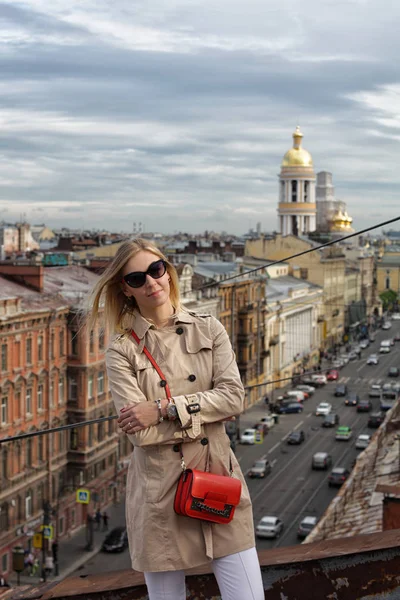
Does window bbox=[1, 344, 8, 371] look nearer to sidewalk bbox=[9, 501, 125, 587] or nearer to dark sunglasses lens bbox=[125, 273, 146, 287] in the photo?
sidewalk bbox=[9, 501, 125, 587]

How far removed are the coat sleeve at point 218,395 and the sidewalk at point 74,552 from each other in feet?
76.5

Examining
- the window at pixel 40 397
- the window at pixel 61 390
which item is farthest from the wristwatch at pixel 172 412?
the window at pixel 61 390

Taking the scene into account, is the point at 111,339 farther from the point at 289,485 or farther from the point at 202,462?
the point at 289,485

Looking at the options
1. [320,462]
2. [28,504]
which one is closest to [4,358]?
[28,504]

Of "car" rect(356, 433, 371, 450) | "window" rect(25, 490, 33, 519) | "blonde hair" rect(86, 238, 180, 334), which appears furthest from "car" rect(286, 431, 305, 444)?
"blonde hair" rect(86, 238, 180, 334)

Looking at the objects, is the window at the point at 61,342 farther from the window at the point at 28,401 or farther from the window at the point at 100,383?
the window at the point at 28,401

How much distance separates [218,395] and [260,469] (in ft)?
111

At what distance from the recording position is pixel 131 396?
11.8 ft

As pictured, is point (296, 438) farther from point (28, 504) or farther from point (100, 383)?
point (28, 504)

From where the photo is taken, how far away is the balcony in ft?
14.1

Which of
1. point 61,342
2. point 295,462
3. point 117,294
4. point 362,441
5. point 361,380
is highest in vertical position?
point 117,294

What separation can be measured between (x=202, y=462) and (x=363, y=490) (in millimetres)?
12768

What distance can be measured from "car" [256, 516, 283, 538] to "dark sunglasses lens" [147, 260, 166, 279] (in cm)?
2546

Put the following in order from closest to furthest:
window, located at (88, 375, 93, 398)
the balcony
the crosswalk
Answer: the balcony, window, located at (88, 375, 93, 398), the crosswalk
